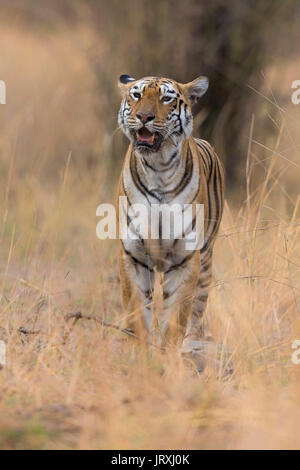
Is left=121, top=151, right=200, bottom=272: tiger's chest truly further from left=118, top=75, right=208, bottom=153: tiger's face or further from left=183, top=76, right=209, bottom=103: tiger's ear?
left=183, top=76, right=209, bottom=103: tiger's ear

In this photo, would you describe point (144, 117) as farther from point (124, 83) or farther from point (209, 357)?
point (209, 357)

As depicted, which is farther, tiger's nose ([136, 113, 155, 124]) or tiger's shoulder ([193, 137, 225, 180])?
tiger's shoulder ([193, 137, 225, 180])

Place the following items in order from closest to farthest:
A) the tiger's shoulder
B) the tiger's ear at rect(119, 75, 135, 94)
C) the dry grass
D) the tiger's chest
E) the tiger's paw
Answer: the dry grass → the tiger's paw → the tiger's chest → the tiger's ear at rect(119, 75, 135, 94) → the tiger's shoulder

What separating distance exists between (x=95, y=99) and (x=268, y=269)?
4331 millimetres

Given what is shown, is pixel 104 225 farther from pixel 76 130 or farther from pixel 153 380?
pixel 76 130

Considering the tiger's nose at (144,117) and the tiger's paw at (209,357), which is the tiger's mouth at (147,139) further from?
the tiger's paw at (209,357)

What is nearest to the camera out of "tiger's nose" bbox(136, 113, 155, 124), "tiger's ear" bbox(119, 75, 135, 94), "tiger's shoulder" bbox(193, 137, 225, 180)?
"tiger's nose" bbox(136, 113, 155, 124)

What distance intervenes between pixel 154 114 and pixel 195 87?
0.54m

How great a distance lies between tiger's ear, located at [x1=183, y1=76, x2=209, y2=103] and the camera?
488cm

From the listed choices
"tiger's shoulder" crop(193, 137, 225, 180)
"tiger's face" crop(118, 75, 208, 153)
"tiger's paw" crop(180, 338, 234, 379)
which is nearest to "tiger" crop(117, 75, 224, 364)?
"tiger's face" crop(118, 75, 208, 153)

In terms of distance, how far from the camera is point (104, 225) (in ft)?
20.6

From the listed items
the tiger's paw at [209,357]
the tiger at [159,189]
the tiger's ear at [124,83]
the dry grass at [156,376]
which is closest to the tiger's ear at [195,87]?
the tiger at [159,189]

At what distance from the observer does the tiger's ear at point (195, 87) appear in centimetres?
488
